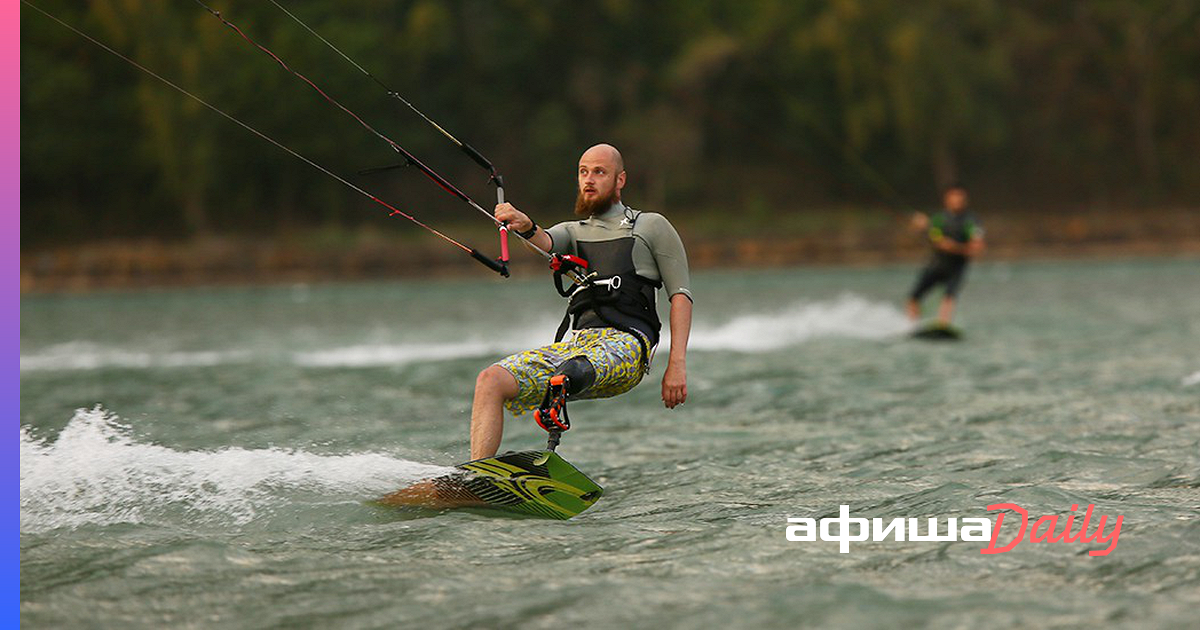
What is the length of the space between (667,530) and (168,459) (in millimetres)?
3115

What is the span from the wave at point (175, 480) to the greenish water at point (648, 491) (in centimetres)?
2

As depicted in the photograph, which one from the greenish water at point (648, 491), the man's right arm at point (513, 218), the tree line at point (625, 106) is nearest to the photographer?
the greenish water at point (648, 491)

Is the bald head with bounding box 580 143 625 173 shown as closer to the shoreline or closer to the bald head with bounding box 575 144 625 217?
the bald head with bounding box 575 144 625 217

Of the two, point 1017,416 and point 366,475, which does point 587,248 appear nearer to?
point 366,475

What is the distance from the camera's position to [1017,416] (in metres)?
9.05

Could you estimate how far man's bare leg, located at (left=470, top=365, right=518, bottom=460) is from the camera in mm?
5754

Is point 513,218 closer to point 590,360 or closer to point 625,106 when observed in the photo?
point 590,360

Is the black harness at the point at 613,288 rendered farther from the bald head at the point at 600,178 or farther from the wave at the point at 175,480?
the wave at the point at 175,480

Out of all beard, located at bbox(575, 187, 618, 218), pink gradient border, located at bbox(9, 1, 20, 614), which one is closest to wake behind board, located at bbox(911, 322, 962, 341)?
beard, located at bbox(575, 187, 618, 218)

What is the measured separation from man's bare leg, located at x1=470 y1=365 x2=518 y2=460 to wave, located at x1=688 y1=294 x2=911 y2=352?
32.1ft

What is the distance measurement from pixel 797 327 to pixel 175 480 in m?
13.2

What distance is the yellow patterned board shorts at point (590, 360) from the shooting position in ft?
19.2

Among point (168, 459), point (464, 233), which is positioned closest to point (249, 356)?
point (168, 459)

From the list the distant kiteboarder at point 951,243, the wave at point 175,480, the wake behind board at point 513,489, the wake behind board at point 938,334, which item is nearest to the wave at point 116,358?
the wake behind board at point 938,334
